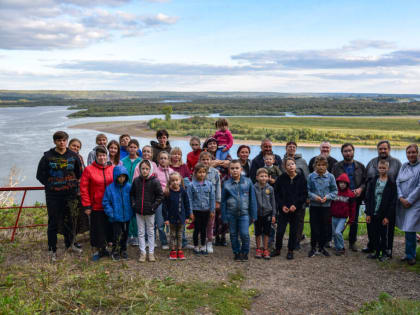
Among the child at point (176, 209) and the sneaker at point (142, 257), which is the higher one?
the child at point (176, 209)

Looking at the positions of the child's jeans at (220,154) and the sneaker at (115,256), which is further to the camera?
the child's jeans at (220,154)

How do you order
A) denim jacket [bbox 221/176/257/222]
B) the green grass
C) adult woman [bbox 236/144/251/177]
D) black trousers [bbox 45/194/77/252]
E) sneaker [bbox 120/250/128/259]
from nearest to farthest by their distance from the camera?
1. the green grass
2. black trousers [bbox 45/194/77/252]
3. sneaker [bbox 120/250/128/259]
4. denim jacket [bbox 221/176/257/222]
5. adult woman [bbox 236/144/251/177]

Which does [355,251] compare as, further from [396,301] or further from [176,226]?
[176,226]

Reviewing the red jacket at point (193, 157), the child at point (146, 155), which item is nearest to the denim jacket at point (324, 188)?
the red jacket at point (193, 157)

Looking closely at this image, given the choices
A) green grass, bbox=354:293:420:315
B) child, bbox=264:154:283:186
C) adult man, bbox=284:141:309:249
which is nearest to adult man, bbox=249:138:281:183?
child, bbox=264:154:283:186

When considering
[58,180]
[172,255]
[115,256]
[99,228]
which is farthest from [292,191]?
[58,180]

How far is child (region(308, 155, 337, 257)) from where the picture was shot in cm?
634

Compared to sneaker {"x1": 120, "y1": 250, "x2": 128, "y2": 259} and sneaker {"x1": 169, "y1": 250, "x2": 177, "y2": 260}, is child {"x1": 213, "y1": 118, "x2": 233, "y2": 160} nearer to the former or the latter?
sneaker {"x1": 169, "y1": 250, "x2": 177, "y2": 260}

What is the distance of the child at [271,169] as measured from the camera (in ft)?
21.5

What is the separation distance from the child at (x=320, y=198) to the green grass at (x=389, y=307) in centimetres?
165

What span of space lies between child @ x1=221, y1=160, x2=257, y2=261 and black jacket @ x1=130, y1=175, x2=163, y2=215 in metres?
1.04

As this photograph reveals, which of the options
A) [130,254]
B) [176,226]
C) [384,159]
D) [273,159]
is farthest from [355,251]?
[130,254]

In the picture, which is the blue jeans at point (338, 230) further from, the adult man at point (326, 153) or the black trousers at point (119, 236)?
the black trousers at point (119, 236)

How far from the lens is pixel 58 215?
19.3 ft
